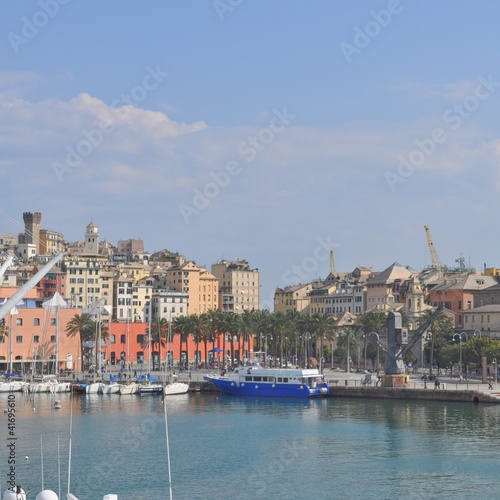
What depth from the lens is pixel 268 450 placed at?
2500 inches

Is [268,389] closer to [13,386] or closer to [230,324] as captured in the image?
[13,386]

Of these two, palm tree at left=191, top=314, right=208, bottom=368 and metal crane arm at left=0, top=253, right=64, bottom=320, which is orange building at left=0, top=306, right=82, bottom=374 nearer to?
palm tree at left=191, top=314, right=208, bottom=368

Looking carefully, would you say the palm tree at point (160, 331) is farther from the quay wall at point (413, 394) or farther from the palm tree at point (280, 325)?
the quay wall at point (413, 394)

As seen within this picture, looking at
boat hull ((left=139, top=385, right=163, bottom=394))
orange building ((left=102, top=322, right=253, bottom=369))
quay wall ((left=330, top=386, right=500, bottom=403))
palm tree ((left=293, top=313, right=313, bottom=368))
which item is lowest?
quay wall ((left=330, top=386, right=500, bottom=403))

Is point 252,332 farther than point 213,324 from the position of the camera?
No

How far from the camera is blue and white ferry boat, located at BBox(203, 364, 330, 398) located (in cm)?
10150

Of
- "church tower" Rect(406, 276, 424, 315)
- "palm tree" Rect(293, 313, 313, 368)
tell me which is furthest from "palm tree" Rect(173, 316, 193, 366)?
"church tower" Rect(406, 276, 424, 315)

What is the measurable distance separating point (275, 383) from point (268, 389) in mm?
900

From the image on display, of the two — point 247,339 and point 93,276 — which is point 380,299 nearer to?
point 247,339

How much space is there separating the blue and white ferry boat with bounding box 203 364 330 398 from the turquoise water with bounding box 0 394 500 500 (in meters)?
8.89

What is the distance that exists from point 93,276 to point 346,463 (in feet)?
352

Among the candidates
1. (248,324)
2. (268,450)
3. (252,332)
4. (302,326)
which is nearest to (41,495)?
(268,450)

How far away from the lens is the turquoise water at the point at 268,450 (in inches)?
1989

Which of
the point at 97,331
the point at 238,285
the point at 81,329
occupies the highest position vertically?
the point at 238,285
